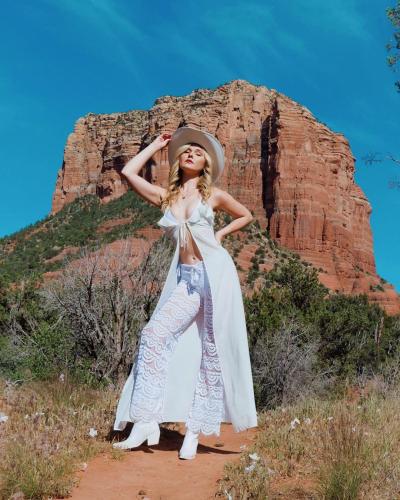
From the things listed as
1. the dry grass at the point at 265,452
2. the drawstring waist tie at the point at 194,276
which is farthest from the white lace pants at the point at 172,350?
the dry grass at the point at 265,452

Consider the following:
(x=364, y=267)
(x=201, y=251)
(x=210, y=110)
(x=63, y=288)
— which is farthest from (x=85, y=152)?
(x=201, y=251)

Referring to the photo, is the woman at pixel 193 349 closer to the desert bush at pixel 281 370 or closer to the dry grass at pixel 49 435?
the dry grass at pixel 49 435

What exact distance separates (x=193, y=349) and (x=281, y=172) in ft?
256

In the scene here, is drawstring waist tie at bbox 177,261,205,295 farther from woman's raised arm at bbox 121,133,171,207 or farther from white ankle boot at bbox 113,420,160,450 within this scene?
white ankle boot at bbox 113,420,160,450

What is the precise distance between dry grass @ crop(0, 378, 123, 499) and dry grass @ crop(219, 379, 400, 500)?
3.49ft

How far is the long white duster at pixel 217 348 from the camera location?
4.69 metres

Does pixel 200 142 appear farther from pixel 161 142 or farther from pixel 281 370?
pixel 281 370

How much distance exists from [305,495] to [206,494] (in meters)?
0.66

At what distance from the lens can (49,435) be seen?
4293 millimetres

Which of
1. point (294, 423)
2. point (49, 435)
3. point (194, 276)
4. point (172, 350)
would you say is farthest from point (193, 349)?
point (49, 435)

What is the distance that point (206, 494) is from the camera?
375 centimetres

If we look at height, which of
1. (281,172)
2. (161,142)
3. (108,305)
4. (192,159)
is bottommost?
(108,305)

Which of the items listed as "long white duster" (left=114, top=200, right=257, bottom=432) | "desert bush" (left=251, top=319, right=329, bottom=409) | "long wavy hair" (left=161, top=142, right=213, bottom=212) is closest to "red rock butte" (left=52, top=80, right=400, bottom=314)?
"desert bush" (left=251, top=319, right=329, bottom=409)

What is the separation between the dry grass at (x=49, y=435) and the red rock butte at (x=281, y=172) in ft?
221
